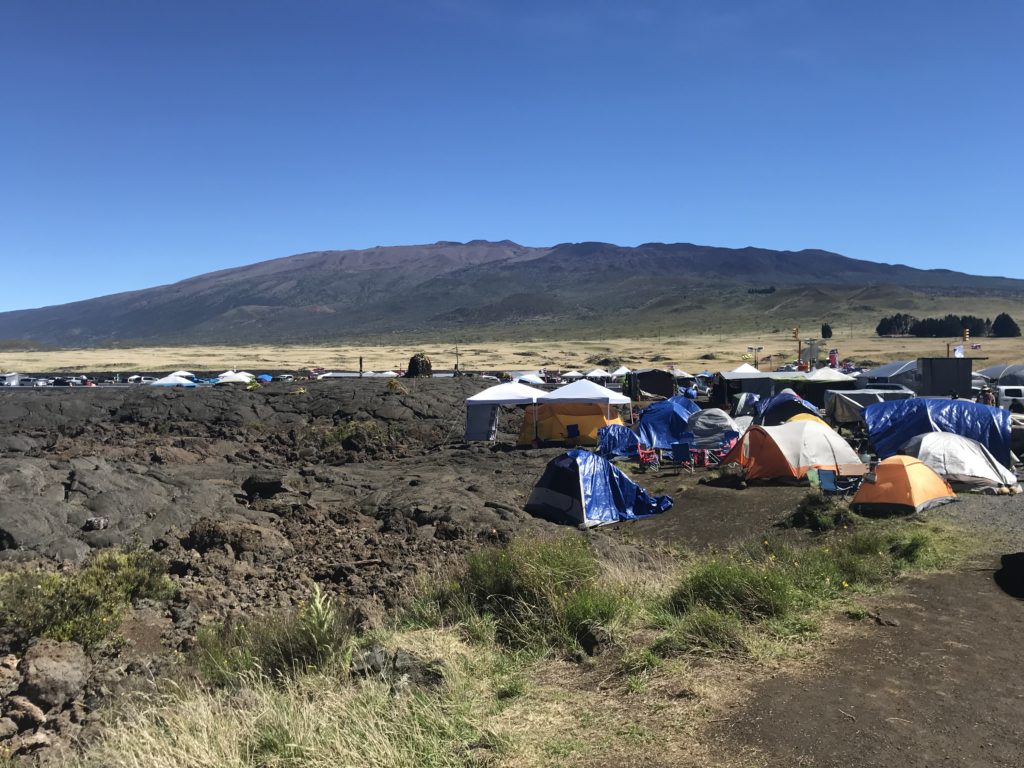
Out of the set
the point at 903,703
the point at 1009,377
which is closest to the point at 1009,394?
the point at 1009,377

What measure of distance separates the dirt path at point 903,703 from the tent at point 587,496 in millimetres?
7253

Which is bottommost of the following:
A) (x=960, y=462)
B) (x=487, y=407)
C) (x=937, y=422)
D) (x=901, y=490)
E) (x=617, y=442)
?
Answer: (x=617, y=442)

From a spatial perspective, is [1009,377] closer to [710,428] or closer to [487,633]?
[710,428]

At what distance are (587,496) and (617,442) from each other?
7.66 meters

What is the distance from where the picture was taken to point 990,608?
7980 millimetres

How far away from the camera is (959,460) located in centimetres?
1526

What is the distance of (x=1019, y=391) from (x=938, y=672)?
2697 cm

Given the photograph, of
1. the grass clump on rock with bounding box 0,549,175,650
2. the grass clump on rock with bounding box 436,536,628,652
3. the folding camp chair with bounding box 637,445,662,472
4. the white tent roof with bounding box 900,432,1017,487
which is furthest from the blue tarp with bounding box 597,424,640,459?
the grass clump on rock with bounding box 0,549,175,650

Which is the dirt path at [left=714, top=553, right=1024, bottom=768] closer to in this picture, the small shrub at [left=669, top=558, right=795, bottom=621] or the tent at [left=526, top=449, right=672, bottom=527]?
the small shrub at [left=669, top=558, right=795, bottom=621]

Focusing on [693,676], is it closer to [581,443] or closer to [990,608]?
[990,608]

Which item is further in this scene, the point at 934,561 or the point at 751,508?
the point at 751,508

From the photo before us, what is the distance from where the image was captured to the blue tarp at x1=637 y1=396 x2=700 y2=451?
22.9 m

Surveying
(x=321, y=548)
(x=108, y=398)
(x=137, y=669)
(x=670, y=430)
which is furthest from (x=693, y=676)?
(x=108, y=398)

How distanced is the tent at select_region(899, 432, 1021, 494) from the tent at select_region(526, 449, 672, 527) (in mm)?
4856
